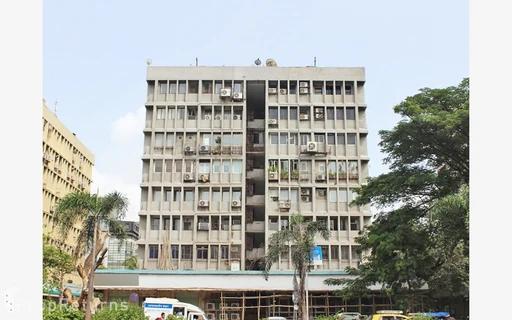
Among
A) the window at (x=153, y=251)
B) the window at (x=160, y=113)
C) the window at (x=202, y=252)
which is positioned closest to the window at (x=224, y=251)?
the window at (x=202, y=252)

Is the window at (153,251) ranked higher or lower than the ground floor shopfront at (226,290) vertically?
higher

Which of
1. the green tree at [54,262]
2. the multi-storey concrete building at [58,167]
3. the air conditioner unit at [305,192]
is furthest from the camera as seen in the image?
the multi-storey concrete building at [58,167]

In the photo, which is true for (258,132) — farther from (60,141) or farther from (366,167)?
(60,141)

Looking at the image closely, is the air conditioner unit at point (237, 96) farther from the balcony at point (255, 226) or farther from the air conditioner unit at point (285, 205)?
the balcony at point (255, 226)

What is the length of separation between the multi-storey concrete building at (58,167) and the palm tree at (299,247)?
23.8 metres

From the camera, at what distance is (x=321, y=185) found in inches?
1668

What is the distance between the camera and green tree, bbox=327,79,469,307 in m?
24.5

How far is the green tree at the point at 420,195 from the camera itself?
24.5 m

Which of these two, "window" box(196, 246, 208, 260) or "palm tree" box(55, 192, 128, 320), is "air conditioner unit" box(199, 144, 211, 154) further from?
"palm tree" box(55, 192, 128, 320)

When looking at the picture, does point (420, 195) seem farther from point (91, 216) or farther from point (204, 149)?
point (204, 149)

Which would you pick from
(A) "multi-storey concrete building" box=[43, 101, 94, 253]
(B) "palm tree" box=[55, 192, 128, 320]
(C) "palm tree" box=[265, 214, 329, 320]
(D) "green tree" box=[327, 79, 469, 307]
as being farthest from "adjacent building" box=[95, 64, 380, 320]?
(B) "palm tree" box=[55, 192, 128, 320]

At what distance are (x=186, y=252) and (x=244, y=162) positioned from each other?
760cm
